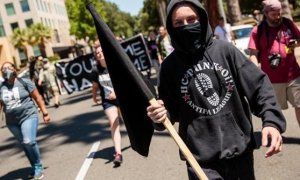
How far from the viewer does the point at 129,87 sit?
2717 millimetres

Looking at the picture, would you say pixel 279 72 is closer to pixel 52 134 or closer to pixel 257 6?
pixel 52 134

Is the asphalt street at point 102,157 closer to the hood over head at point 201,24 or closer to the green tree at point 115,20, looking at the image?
the hood over head at point 201,24

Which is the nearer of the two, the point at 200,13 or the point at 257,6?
the point at 200,13

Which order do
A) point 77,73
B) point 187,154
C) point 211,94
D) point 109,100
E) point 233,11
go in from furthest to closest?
point 233,11, point 77,73, point 109,100, point 211,94, point 187,154

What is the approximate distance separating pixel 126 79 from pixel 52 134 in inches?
348

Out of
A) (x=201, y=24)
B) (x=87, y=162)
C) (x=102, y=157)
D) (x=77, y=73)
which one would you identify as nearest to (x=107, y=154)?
(x=102, y=157)

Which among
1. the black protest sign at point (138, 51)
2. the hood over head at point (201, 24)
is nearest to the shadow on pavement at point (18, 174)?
the hood over head at point (201, 24)

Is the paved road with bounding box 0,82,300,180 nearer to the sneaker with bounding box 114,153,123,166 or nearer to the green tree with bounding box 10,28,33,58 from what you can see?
the sneaker with bounding box 114,153,123,166

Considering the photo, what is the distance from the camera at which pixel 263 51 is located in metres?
5.65

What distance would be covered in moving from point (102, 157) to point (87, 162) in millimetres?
267

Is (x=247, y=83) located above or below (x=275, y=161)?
above

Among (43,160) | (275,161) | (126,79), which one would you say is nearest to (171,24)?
(126,79)

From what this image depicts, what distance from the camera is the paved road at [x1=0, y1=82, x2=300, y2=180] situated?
19.0ft

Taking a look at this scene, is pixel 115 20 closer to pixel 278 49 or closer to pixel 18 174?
pixel 18 174
